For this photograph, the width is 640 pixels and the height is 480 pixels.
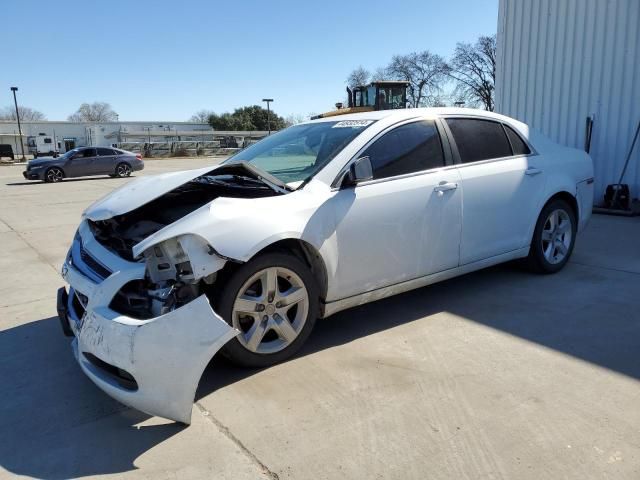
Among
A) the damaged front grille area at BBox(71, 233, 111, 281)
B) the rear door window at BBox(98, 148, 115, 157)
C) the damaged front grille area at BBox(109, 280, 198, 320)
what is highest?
the rear door window at BBox(98, 148, 115, 157)

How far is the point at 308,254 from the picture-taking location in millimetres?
3443

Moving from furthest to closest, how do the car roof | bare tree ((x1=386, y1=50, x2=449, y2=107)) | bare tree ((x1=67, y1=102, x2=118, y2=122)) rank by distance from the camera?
1. bare tree ((x1=67, y1=102, x2=118, y2=122))
2. bare tree ((x1=386, y1=50, x2=449, y2=107))
3. the car roof

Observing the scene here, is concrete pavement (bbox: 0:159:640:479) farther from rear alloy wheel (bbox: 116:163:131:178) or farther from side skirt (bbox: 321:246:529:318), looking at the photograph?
rear alloy wheel (bbox: 116:163:131:178)

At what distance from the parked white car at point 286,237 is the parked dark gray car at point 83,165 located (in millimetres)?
19966

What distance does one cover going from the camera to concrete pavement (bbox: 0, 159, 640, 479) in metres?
2.43

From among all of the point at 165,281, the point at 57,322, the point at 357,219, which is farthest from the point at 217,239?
the point at 57,322

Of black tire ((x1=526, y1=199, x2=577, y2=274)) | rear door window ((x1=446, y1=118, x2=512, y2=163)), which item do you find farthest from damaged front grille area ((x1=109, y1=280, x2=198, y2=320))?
black tire ((x1=526, y1=199, x2=577, y2=274))

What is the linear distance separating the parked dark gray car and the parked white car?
20.0 meters

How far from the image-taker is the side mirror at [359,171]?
A: 345 centimetres

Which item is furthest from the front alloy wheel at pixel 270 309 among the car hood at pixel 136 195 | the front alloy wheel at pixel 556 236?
the front alloy wheel at pixel 556 236

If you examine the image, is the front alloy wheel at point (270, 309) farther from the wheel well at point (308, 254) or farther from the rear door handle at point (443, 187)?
the rear door handle at point (443, 187)

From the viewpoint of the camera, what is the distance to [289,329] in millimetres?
3346

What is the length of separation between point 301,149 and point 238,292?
1.51 metres

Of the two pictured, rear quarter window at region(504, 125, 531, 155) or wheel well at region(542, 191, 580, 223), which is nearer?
rear quarter window at region(504, 125, 531, 155)
